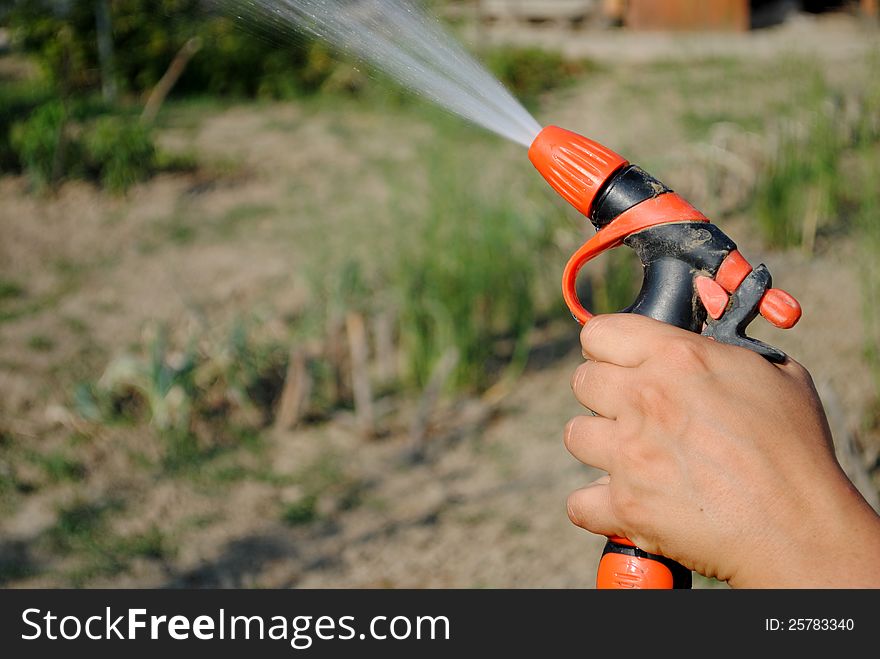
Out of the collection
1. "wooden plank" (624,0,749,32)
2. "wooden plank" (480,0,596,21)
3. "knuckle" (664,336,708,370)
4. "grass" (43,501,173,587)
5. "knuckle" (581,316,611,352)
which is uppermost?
"wooden plank" (480,0,596,21)

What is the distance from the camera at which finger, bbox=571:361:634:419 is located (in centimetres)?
112

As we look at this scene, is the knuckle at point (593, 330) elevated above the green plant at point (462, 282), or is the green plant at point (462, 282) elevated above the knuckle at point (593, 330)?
the green plant at point (462, 282)

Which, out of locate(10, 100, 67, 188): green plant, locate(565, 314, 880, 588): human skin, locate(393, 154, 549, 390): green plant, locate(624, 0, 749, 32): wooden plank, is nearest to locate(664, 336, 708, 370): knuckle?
locate(565, 314, 880, 588): human skin

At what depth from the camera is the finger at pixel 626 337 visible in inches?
43.9

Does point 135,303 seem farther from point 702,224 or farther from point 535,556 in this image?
point 702,224

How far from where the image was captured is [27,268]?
171 inches

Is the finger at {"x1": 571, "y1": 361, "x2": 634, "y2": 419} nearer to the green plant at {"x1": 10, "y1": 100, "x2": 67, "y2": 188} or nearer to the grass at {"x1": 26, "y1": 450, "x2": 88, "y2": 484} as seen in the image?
the grass at {"x1": 26, "y1": 450, "x2": 88, "y2": 484}

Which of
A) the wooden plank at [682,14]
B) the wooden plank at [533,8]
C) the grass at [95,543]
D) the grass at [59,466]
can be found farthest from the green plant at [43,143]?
the wooden plank at [682,14]

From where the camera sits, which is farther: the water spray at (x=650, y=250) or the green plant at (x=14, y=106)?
the green plant at (x=14, y=106)

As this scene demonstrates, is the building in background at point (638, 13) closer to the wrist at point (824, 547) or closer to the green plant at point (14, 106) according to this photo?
the green plant at point (14, 106)

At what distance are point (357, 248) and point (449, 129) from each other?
95 cm

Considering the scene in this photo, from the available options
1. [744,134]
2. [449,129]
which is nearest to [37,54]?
[449,129]

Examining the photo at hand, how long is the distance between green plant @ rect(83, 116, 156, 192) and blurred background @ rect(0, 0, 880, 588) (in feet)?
0.05

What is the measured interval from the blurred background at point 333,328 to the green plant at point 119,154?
0.6 inches
